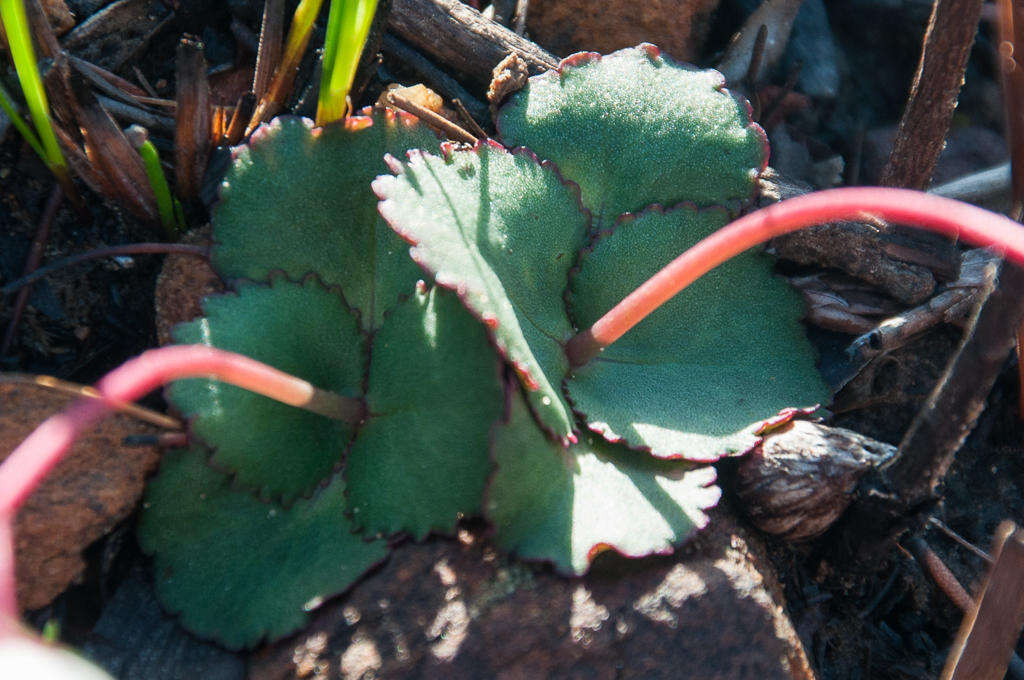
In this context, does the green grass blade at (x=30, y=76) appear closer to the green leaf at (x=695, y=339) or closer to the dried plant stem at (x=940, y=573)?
the green leaf at (x=695, y=339)

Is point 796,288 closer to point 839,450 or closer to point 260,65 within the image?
point 839,450

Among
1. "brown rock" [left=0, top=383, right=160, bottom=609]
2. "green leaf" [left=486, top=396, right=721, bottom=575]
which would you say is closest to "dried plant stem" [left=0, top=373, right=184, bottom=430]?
"brown rock" [left=0, top=383, right=160, bottom=609]

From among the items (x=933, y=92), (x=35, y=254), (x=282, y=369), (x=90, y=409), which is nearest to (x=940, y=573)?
(x=933, y=92)

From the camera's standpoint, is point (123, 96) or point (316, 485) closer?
point (316, 485)

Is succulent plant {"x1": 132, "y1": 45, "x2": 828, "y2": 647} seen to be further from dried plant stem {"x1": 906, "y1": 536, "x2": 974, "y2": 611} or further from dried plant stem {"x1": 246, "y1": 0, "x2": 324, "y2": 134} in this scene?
dried plant stem {"x1": 906, "y1": 536, "x2": 974, "y2": 611}

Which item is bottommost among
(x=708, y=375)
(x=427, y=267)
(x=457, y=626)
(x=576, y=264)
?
(x=457, y=626)

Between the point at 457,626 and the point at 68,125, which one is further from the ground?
the point at 68,125

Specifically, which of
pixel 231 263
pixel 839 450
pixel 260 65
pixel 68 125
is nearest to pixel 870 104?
pixel 839 450

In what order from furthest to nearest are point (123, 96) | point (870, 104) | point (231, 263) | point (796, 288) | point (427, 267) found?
point (870, 104) < point (123, 96) < point (796, 288) < point (231, 263) < point (427, 267)
